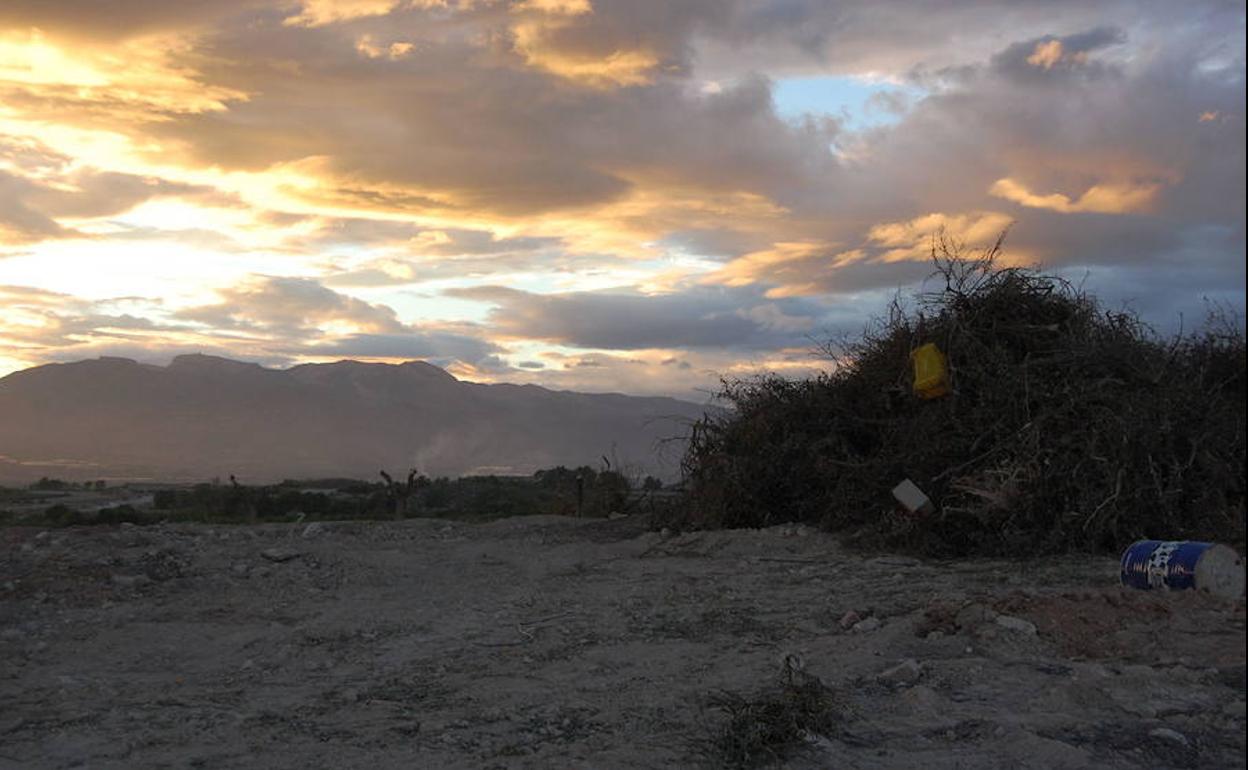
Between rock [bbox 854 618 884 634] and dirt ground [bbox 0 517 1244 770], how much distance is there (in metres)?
0.02

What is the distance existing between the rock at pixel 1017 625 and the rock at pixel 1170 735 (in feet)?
4.67

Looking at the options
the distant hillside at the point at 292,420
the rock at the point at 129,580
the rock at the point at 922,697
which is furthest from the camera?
the distant hillside at the point at 292,420

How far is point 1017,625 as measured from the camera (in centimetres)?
567

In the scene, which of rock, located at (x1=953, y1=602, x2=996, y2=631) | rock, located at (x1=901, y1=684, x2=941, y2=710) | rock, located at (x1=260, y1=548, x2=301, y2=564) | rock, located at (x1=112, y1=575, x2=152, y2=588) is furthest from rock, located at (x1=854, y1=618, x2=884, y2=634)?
rock, located at (x1=112, y1=575, x2=152, y2=588)

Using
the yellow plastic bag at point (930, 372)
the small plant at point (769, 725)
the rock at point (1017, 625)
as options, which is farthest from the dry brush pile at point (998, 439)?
the small plant at point (769, 725)

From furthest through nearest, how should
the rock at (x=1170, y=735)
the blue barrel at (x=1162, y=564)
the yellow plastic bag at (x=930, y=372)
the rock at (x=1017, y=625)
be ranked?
the yellow plastic bag at (x=930, y=372) < the blue barrel at (x=1162, y=564) < the rock at (x=1017, y=625) < the rock at (x=1170, y=735)

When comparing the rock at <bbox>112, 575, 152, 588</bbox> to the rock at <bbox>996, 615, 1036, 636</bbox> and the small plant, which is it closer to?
the small plant

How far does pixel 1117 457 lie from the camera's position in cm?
902

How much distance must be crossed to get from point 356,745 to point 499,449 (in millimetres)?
76306

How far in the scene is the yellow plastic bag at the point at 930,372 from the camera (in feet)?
34.6

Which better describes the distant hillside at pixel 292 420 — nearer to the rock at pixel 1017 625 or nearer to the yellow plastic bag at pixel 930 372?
the yellow plastic bag at pixel 930 372

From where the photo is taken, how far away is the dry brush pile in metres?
8.88

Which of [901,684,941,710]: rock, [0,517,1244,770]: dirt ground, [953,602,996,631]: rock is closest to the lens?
[0,517,1244,770]: dirt ground

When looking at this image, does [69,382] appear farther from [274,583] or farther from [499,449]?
[274,583]
